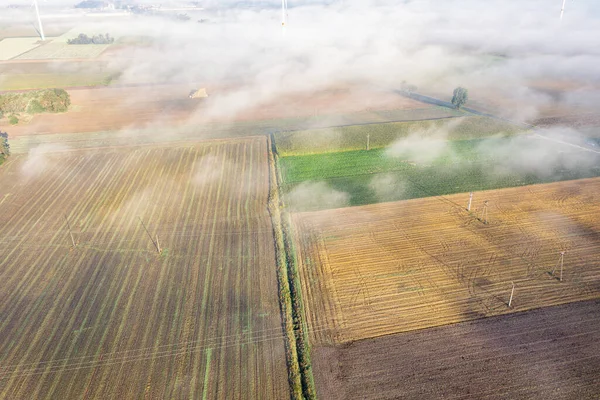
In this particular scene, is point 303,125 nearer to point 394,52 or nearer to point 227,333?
point 227,333

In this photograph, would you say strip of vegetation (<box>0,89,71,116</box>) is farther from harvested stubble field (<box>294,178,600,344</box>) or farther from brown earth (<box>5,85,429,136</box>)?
harvested stubble field (<box>294,178,600,344</box>)

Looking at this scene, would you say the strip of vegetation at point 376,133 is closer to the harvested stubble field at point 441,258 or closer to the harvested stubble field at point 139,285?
the harvested stubble field at point 139,285

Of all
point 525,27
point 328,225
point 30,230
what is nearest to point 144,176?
point 30,230

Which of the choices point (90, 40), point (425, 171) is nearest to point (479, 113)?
point (425, 171)

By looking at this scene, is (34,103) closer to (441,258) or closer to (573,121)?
(441,258)

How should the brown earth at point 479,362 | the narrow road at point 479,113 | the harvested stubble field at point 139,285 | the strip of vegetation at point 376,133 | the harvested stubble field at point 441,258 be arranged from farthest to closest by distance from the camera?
the strip of vegetation at point 376,133
the narrow road at point 479,113
the harvested stubble field at point 441,258
the harvested stubble field at point 139,285
the brown earth at point 479,362

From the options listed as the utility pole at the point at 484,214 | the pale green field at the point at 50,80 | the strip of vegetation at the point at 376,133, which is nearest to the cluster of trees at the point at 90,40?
the pale green field at the point at 50,80

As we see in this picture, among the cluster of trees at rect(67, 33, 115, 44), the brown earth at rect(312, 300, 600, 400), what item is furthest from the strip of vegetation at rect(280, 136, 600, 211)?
the cluster of trees at rect(67, 33, 115, 44)
